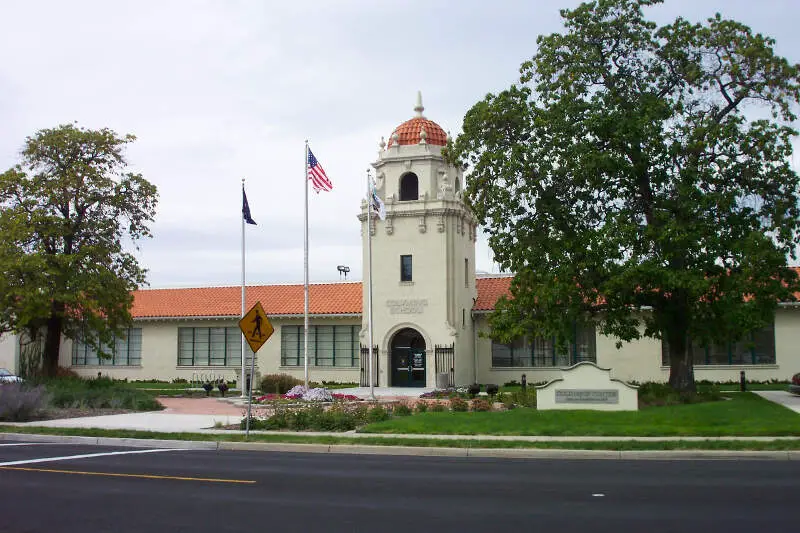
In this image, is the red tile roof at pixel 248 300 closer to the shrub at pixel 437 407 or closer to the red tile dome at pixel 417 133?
the red tile dome at pixel 417 133

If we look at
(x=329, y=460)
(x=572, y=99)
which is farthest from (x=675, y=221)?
(x=329, y=460)

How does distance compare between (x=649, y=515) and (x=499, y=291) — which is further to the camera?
(x=499, y=291)

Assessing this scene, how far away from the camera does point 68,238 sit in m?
33.0

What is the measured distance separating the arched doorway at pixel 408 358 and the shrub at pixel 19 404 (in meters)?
17.7

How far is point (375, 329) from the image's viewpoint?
3903 cm

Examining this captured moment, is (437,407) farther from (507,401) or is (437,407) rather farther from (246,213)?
(246,213)

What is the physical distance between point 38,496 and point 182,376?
35749mm

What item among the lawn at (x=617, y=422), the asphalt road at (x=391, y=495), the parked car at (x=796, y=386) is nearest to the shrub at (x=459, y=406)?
the lawn at (x=617, y=422)

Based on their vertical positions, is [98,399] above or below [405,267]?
below

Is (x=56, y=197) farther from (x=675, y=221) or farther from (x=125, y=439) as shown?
(x=675, y=221)

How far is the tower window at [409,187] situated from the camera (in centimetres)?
3975

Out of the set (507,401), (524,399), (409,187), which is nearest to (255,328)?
(524,399)

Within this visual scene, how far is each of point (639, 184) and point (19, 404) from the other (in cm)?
1974

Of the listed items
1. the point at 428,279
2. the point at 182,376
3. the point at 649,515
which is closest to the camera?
the point at 649,515
